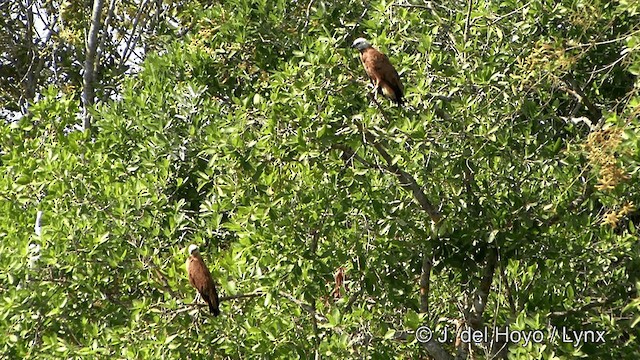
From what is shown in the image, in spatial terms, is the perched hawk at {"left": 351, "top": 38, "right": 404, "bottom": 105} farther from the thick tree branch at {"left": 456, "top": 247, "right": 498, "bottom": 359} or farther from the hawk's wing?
the thick tree branch at {"left": 456, "top": 247, "right": 498, "bottom": 359}

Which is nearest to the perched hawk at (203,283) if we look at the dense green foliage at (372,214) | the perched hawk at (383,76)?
the dense green foliage at (372,214)

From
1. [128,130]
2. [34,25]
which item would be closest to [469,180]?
[128,130]

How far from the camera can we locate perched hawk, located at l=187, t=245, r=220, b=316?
5.18 m

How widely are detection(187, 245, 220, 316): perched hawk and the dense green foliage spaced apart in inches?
4.7

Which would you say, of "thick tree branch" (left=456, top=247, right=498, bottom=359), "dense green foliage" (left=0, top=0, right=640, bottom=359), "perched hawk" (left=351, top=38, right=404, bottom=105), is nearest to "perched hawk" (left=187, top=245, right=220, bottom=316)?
"dense green foliage" (left=0, top=0, right=640, bottom=359)

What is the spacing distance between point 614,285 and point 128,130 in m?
3.37

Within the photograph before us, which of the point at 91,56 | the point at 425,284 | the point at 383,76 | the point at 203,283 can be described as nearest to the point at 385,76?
the point at 383,76

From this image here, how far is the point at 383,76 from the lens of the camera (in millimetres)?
5215

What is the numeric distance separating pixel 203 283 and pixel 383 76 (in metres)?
1.47

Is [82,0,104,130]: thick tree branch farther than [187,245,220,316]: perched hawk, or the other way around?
[82,0,104,130]: thick tree branch

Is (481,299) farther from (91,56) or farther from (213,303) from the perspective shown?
(91,56)

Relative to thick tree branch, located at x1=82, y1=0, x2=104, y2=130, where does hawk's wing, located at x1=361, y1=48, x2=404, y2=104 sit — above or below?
below

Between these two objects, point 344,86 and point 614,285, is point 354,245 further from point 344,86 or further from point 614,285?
point 614,285

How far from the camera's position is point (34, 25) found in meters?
12.8
